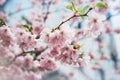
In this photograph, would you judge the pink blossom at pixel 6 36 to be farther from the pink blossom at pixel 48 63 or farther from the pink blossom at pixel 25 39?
the pink blossom at pixel 48 63

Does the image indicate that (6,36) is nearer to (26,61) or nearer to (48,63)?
(48,63)

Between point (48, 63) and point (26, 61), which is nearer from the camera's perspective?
point (48, 63)

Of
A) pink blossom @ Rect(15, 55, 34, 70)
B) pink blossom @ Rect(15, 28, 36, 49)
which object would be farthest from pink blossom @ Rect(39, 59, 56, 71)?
pink blossom @ Rect(15, 55, 34, 70)

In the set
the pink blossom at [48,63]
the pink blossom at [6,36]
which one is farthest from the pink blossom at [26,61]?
the pink blossom at [6,36]

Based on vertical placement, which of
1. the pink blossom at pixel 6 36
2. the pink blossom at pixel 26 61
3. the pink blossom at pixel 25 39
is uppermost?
the pink blossom at pixel 26 61

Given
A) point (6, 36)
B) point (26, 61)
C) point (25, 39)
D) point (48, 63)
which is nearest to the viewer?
point (25, 39)

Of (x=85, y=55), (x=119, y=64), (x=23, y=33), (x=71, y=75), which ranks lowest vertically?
(x=85, y=55)

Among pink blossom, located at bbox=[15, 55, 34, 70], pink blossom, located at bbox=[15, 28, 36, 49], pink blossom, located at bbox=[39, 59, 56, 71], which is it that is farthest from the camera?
pink blossom, located at bbox=[15, 55, 34, 70]

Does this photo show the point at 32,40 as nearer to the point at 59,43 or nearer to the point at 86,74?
the point at 59,43

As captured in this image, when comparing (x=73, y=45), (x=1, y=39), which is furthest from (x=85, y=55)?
(x=1, y=39)

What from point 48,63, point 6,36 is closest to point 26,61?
point 48,63

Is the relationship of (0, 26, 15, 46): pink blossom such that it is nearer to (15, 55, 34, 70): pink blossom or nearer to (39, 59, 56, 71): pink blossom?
(39, 59, 56, 71): pink blossom

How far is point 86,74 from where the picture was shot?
46.6 feet

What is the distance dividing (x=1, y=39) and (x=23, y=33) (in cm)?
29
